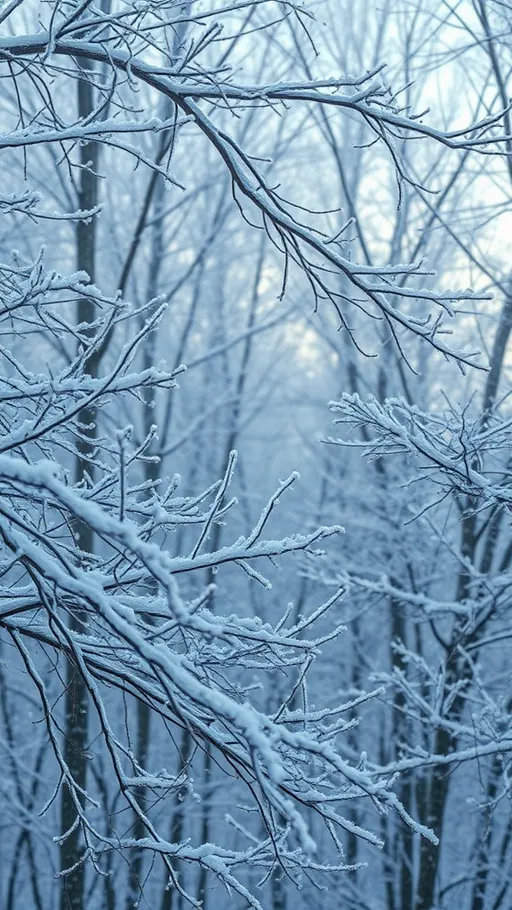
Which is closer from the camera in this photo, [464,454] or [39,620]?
[39,620]

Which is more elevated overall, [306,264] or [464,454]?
[306,264]

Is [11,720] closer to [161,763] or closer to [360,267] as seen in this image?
[161,763]

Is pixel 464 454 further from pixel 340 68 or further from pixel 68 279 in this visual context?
pixel 340 68

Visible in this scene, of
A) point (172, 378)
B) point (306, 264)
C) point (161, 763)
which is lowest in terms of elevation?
point (172, 378)

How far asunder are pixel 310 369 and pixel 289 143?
410 inches

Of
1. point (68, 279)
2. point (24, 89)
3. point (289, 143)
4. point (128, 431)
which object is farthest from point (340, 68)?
point (128, 431)

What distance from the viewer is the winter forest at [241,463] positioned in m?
2.60

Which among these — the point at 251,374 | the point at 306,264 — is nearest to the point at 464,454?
the point at 306,264

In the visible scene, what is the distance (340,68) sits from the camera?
9.86 metres

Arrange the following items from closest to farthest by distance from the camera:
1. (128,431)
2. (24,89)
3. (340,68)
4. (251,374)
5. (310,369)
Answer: (128,431) → (24,89) → (340,68) → (251,374) → (310,369)

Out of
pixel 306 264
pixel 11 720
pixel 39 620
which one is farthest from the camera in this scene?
pixel 11 720

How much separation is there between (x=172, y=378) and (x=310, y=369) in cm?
1909

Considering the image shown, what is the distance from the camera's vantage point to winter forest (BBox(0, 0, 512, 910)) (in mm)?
2598

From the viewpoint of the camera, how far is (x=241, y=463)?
49.6 feet
